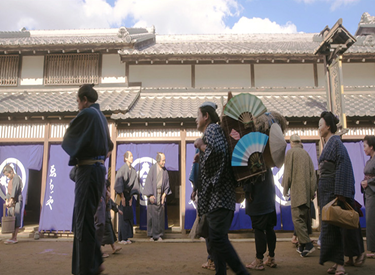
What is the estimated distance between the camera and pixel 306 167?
555 centimetres

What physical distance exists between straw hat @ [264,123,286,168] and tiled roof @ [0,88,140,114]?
5339 mm

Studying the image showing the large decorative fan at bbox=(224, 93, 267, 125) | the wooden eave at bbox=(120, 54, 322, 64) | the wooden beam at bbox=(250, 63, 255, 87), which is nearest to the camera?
the large decorative fan at bbox=(224, 93, 267, 125)

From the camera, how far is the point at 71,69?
1052 cm

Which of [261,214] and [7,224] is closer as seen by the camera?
[261,214]

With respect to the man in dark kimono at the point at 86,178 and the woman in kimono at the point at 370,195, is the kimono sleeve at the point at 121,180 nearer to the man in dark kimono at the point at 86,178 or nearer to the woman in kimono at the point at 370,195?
the man in dark kimono at the point at 86,178

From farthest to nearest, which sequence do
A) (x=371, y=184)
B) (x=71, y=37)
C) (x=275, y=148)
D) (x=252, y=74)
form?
(x=71, y=37) → (x=252, y=74) → (x=371, y=184) → (x=275, y=148)

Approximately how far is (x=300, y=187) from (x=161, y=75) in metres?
6.59

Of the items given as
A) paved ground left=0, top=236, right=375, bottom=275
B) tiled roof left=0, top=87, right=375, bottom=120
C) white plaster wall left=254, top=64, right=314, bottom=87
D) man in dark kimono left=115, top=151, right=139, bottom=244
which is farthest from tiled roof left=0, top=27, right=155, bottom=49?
paved ground left=0, top=236, right=375, bottom=275

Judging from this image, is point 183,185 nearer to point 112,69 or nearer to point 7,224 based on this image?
point 7,224

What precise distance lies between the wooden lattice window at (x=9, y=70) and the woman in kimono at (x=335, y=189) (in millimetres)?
10192

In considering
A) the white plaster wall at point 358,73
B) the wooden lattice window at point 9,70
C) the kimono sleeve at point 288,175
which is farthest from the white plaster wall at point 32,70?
the white plaster wall at point 358,73

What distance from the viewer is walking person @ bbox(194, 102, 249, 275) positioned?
3033 mm

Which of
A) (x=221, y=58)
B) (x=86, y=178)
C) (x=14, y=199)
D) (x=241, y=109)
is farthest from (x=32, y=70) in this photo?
(x=241, y=109)

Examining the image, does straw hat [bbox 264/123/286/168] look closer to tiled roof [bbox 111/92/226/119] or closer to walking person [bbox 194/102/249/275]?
walking person [bbox 194/102/249/275]
